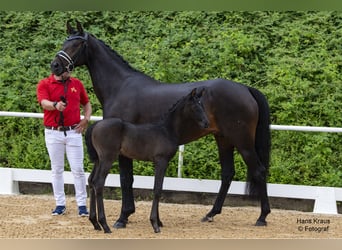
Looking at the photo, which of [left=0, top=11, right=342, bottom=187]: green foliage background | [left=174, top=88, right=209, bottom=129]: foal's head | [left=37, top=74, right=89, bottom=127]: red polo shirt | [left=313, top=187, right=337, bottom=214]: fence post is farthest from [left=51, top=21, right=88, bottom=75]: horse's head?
→ [left=313, top=187, right=337, bottom=214]: fence post

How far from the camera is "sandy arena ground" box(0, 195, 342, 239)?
567 centimetres

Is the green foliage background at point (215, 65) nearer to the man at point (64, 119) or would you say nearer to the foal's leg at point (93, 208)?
the man at point (64, 119)

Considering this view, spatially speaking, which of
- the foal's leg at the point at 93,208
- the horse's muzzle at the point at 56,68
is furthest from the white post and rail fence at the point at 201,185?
the foal's leg at the point at 93,208

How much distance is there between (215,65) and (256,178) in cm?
417

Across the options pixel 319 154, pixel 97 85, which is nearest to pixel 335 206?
pixel 319 154

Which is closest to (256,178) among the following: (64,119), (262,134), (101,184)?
(262,134)

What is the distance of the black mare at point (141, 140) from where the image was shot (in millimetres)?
5586

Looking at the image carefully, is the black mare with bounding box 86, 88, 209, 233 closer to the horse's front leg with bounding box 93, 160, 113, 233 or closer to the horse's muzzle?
the horse's front leg with bounding box 93, 160, 113, 233

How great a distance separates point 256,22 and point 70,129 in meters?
6.19

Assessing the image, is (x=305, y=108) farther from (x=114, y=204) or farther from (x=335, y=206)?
(x=114, y=204)

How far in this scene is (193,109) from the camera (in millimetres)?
5637

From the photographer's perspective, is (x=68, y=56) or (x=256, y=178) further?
(x=256, y=178)

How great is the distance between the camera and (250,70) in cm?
1041

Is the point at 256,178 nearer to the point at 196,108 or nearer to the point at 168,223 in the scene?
the point at 168,223
